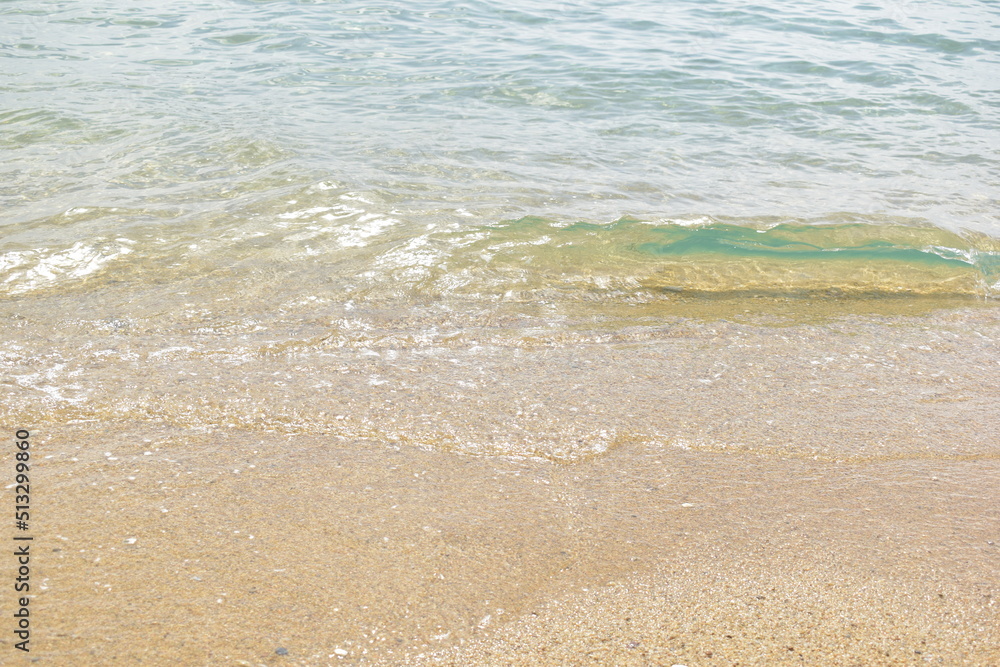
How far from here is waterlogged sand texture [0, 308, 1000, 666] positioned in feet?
7.84

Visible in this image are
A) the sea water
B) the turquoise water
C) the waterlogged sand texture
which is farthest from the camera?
the turquoise water

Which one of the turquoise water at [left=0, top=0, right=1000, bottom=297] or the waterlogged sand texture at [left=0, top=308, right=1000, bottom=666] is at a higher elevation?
the turquoise water at [left=0, top=0, right=1000, bottom=297]

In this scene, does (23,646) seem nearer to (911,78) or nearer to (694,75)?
(694,75)

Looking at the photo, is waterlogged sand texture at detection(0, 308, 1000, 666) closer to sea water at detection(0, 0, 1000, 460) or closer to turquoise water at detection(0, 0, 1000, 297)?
sea water at detection(0, 0, 1000, 460)

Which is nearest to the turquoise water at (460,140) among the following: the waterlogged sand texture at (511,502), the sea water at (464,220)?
the sea water at (464,220)

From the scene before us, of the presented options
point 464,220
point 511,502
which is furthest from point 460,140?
point 511,502

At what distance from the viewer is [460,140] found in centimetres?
782

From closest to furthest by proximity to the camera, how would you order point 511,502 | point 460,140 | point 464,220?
point 511,502, point 464,220, point 460,140

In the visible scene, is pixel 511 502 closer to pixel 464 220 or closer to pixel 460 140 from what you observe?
pixel 464 220

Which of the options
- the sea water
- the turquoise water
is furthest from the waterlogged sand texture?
the turquoise water

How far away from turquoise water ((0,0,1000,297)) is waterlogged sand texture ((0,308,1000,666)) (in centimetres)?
140

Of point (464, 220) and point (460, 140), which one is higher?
point (460, 140)

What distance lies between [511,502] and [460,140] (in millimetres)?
5395

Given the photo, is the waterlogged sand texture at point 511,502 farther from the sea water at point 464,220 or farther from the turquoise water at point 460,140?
the turquoise water at point 460,140
